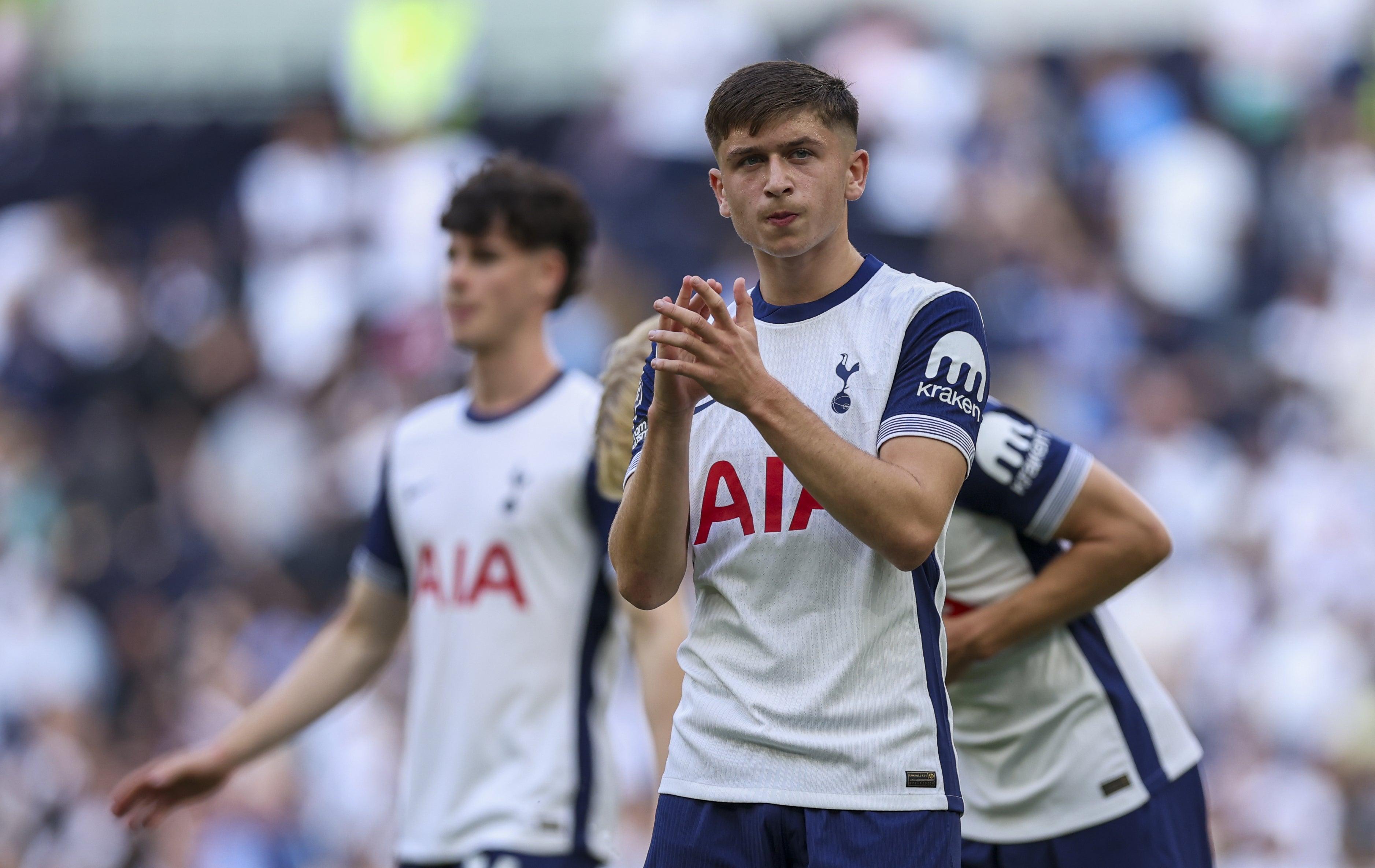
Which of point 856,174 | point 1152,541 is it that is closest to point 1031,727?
point 1152,541

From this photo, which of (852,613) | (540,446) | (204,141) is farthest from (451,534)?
(204,141)

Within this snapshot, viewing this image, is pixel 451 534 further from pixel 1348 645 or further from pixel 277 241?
pixel 277 241

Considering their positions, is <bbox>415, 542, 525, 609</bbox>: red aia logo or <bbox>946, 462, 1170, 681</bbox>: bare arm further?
<bbox>415, 542, 525, 609</bbox>: red aia logo

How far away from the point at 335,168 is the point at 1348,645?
9.08 metres

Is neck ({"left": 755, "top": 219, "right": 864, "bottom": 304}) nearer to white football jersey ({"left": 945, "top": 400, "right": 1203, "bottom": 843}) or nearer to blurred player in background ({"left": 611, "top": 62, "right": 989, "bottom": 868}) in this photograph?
blurred player in background ({"left": 611, "top": 62, "right": 989, "bottom": 868})

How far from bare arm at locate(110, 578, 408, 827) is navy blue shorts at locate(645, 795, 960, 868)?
7.14 feet

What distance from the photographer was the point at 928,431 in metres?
2.82

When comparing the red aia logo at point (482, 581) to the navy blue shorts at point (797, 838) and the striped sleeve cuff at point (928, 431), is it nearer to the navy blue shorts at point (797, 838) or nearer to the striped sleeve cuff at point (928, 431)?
the navy blue shorts at point (797, 838)

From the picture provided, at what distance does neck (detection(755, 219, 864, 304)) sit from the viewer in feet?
10.1

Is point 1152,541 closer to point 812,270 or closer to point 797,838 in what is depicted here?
point 812,270

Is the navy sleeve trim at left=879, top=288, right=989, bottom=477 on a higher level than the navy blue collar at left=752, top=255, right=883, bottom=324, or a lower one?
lower

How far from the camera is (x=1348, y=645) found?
34.6ft

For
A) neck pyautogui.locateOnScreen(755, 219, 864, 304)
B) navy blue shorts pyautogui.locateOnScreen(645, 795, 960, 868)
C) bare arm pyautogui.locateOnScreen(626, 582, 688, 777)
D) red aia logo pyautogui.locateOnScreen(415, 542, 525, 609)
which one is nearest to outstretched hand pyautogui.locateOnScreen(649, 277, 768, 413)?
neck pyautogui.locateOnScreen(755, 219, 864, 304)

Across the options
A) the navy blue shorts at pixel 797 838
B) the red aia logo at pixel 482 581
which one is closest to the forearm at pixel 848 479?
the navy blue shorts at pixel 797 838
